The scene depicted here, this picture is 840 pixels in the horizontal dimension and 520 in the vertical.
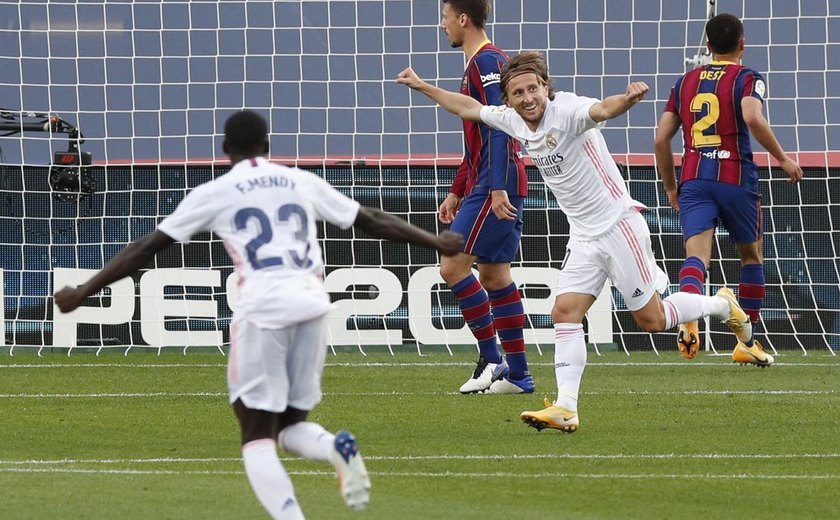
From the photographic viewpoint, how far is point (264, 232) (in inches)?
199

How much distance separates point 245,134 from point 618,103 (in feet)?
8.78

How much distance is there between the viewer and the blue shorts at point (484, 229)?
377 inches

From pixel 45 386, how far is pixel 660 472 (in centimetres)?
544

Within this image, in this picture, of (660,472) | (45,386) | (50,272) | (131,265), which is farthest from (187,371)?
(131,265)

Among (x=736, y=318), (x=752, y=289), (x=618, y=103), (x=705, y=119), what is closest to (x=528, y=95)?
(x=618, y=103)

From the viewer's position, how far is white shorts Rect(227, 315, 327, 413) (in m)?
5.04

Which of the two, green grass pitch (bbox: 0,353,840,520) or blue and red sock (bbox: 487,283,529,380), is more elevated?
blue and red sock (bbox: 487,283,529,380)

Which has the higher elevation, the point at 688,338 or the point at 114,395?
the point at 688,338

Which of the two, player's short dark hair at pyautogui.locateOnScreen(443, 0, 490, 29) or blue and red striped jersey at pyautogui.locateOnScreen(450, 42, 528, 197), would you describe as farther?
player's short dark hair at pyautogui.locateOnScreen(443, 0, 490, 29)

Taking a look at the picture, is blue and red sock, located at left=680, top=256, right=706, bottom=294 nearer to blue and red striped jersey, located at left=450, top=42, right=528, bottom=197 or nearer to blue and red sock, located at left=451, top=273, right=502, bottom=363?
blue and red striped jersey, located at left=450, top=42, right=528, bottom=197

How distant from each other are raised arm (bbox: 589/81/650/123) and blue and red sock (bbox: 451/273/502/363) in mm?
2516

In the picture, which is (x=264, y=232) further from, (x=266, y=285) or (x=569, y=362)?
(x=569, y=362)

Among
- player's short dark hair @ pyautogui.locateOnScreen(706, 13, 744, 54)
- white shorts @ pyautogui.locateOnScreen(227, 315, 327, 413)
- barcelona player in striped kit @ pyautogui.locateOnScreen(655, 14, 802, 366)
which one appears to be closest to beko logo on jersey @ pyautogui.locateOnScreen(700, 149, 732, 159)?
barcelona player in striped kit @ pyautogui.locateOnScreen(655, 14, 802, 366)

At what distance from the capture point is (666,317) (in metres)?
8.34
